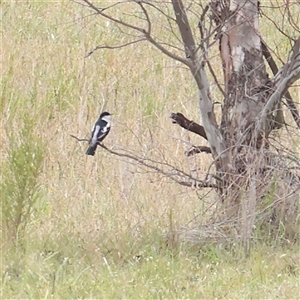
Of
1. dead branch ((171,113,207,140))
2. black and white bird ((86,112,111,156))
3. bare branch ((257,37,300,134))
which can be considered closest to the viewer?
bare branch ((257,37,300,134))

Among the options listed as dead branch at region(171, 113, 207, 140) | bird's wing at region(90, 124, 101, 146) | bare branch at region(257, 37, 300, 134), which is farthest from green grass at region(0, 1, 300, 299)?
bare branch at region(257, 37, 300, 134)

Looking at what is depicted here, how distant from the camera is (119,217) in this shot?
19.0ft

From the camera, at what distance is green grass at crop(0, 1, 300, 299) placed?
4551 millimetres

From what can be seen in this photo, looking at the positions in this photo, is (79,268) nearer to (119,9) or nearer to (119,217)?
(119,217)

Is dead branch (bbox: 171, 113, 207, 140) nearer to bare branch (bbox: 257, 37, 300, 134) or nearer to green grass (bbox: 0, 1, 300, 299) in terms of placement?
green grass (bbox: 0, 1, 300, 299)

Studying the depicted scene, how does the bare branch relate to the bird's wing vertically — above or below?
above

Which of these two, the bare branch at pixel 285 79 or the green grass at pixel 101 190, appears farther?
the bare branch at pixel 285 79

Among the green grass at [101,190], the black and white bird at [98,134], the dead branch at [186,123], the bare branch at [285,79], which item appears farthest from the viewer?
the black and white bird at [98,134]

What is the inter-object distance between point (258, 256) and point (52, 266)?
125cm

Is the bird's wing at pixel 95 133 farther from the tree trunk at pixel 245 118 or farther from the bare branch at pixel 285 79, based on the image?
the bare branch at pixel 285 79

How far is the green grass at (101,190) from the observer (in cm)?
455

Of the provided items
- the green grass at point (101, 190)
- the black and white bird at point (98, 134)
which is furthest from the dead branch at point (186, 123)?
the black and white bird at point (98, 134)

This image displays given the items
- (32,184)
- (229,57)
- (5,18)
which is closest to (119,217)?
(32,184)

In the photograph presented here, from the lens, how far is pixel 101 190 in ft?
21.5
